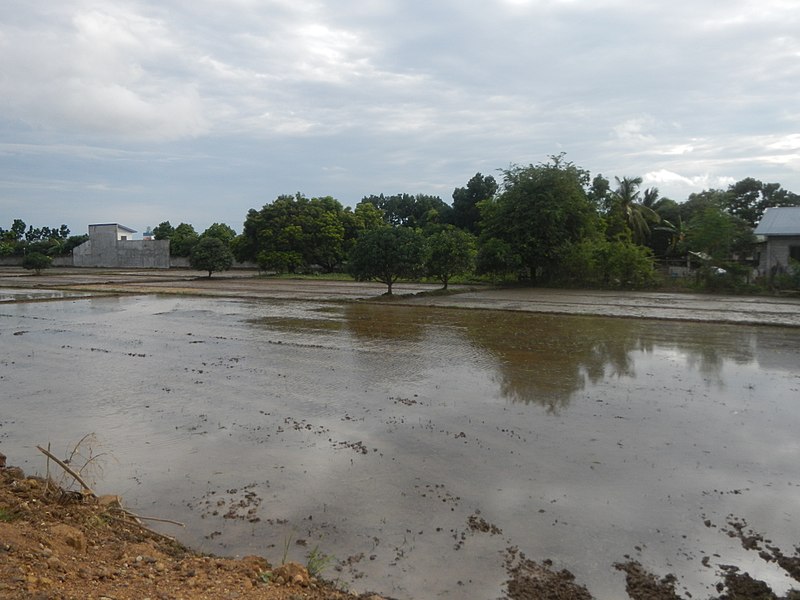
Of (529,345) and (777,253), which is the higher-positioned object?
(777,253)

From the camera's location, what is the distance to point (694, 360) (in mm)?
10828

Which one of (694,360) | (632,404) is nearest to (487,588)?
(632,404)

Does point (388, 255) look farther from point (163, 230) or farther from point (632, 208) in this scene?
point (163, 230)

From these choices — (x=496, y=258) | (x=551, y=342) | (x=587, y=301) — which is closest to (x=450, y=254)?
(x=496, y=258)

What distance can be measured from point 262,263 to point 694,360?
118ft

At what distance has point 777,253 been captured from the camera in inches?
1029

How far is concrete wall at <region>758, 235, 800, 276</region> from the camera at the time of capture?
2566 centimetres

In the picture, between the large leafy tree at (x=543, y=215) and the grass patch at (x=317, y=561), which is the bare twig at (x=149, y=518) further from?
the large leafy tree at (x=543, y=215)

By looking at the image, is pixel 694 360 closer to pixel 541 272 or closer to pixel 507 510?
pixel 507 510

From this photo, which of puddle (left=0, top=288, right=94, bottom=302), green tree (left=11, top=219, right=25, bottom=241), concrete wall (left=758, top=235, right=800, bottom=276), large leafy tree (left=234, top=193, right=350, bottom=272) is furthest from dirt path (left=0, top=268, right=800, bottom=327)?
green tree (left=11, top=219, right=25, bottom=241)

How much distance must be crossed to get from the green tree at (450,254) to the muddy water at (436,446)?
42.9ft

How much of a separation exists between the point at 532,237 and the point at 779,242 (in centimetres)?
1055

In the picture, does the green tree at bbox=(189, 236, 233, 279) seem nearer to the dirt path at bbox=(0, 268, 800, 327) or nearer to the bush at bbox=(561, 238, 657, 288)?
the dirt path at bbox=(0, 268, 800, 327)

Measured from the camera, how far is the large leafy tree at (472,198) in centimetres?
4894
